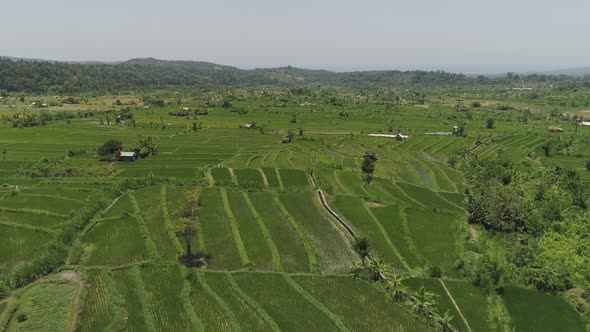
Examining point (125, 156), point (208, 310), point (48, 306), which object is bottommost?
point (208, 310)

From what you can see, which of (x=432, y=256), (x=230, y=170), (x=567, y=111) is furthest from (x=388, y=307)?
(x=567, y=111)

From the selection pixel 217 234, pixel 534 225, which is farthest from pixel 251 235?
pixel 534 225

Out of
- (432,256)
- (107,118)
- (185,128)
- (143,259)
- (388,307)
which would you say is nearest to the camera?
(388,307)

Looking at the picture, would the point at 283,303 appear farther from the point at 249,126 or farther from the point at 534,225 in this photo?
the point at 249,126

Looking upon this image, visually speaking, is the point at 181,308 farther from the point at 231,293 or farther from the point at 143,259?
the point at 143,259

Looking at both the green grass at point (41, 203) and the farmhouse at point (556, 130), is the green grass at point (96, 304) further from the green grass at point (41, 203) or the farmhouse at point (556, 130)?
the farmhouse at point (556, 130)
